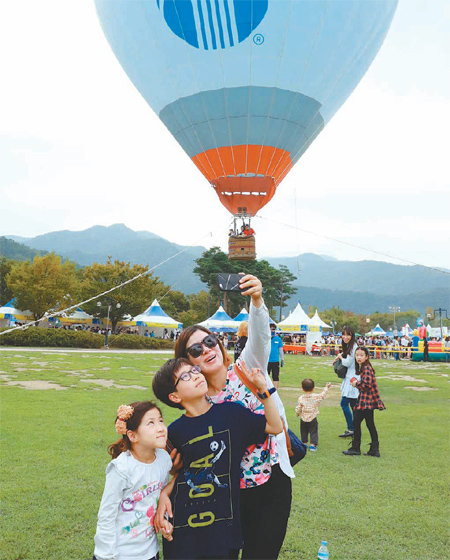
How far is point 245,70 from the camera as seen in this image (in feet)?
39.5

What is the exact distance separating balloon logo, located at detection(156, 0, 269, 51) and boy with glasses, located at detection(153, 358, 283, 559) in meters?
10.4

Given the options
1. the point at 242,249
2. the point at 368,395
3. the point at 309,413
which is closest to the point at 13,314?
the point at 242,249

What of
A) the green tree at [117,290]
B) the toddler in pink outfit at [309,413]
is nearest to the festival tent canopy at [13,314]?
the green tree at [117,290]

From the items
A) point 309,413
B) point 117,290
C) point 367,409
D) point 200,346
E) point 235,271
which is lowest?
point 309,413

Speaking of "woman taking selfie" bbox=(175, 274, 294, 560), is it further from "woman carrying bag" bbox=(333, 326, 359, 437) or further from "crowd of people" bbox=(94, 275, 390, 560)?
"woman carrying bag" bbox=(333, 326, 359, 437)

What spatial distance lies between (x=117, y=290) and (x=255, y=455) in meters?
42.4

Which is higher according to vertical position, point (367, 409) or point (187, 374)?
point (187, 374)

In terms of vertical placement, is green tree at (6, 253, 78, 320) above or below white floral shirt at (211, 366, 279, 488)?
above

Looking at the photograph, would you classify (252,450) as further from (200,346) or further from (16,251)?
(16,251)

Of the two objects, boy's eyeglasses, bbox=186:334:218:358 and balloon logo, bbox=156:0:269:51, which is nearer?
Result: boy's eyeglasses, bbox=186:334:218:358

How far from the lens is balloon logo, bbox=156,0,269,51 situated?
35.0 feet

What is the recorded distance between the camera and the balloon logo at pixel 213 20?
10656 mm

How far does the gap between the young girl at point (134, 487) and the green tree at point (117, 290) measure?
133ft

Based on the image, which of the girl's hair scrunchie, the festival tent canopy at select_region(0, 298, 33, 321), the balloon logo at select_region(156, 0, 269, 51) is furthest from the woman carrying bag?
the festival tent canopy at select_region(0, 298, 33, 321)
